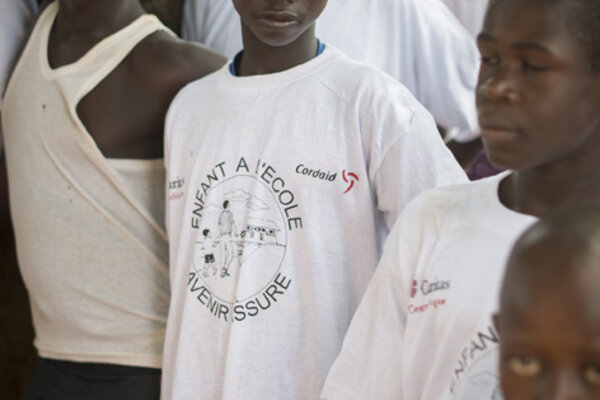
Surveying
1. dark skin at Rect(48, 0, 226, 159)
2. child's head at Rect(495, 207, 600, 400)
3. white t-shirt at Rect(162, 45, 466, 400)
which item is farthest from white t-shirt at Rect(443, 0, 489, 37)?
child's head at Rect(495, 207, 600, 400)

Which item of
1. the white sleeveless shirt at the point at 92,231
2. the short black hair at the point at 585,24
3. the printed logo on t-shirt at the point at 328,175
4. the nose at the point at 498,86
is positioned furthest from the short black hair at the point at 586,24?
the white sleeveless shirt at the point at 92,231

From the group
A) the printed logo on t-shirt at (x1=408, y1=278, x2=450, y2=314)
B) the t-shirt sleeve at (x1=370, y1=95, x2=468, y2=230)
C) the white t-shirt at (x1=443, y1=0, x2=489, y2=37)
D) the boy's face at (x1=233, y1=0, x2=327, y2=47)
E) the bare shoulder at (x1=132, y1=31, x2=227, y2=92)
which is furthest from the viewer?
the white t-shirt at (x1=443, y1=0, x2=489, y2=37)

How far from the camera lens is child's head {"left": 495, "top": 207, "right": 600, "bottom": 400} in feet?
3.30

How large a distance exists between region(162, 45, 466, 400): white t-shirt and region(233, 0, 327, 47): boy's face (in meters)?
0.07

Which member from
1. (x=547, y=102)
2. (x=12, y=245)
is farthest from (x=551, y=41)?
(x=12, y=245)

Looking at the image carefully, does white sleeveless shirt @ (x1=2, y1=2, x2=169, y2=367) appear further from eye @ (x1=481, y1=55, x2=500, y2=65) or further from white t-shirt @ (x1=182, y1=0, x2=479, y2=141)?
eye @ (x1=481, y1=55, x2=500, y2=65)

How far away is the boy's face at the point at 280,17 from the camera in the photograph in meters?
1.78

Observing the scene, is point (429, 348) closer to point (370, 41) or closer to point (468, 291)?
point (468, 291)

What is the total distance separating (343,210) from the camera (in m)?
1.75

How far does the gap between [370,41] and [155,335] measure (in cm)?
92

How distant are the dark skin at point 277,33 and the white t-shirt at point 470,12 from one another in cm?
116

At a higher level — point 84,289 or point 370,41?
point 370,41

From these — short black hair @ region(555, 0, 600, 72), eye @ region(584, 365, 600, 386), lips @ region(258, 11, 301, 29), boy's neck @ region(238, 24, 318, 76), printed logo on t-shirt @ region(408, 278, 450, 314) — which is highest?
short black hair @ region(555, 0, 600, 72)

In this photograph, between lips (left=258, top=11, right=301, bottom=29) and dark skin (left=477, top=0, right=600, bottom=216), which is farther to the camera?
lips (left=258, top=11, right=301, bottom=29)
